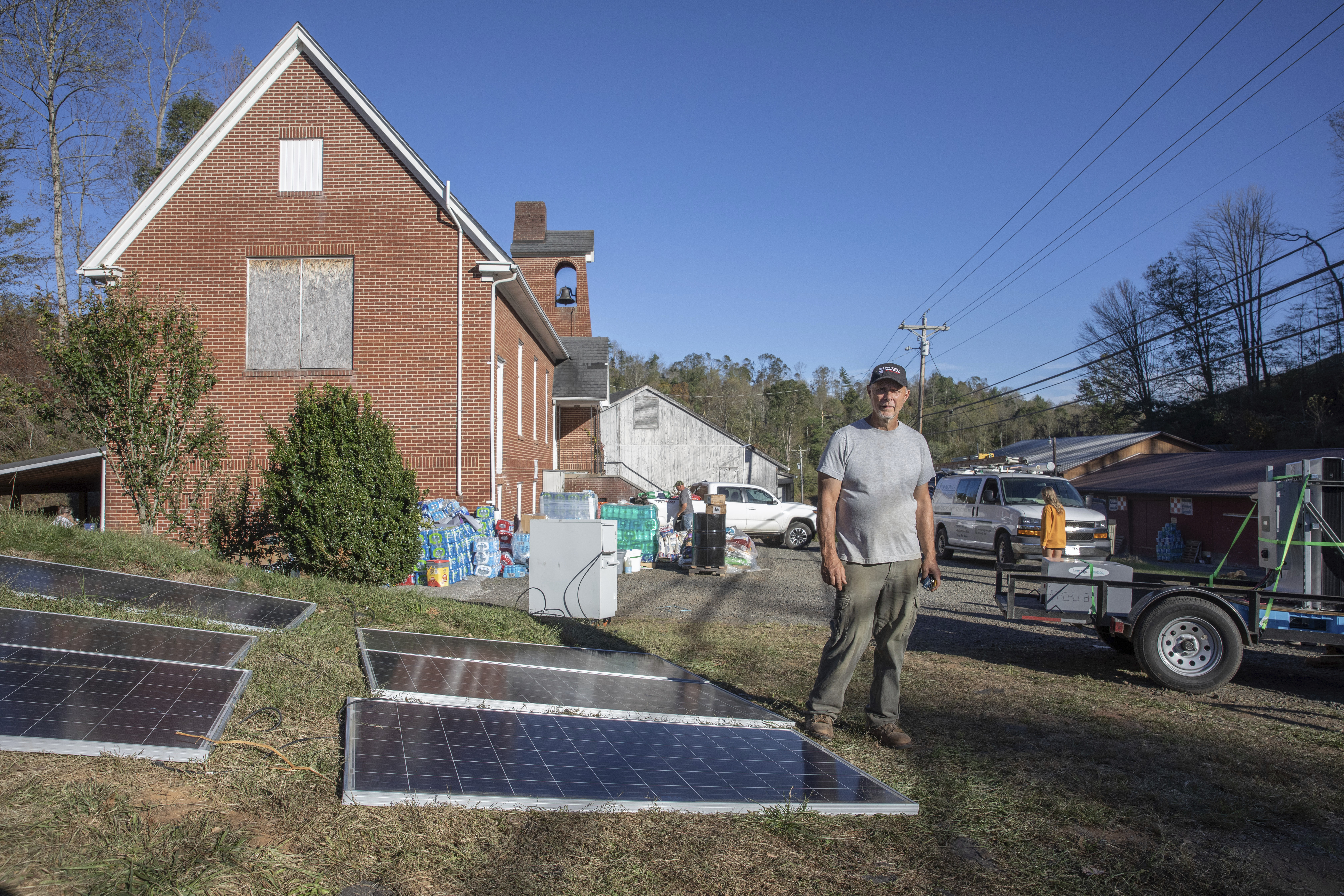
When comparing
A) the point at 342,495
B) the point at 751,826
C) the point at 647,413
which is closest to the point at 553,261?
the point at 647,413


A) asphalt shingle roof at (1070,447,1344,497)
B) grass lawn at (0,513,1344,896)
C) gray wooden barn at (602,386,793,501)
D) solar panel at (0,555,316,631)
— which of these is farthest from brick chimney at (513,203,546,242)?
grass lawn at (0,513,1344,896)

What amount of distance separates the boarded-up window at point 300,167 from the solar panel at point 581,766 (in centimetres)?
1332

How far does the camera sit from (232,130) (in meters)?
15.1

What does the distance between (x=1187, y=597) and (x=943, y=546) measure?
15.0 m

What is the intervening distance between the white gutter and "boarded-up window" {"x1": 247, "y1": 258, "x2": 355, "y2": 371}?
97.6 inches

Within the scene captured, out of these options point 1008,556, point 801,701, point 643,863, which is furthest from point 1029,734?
point 1008,556

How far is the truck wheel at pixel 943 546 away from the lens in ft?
70.6

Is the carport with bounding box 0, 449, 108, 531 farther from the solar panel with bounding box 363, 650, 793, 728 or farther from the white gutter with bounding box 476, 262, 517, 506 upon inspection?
the solar panel with bounding box 363, 650, 793, 728

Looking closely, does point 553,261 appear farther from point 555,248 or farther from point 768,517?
point 768,517

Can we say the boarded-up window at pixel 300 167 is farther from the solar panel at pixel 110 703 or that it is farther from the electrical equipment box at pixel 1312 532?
the electrical equipment box at pixel 1312 532

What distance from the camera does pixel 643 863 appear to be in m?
2.94

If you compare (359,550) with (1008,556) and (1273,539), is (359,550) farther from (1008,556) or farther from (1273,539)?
(1008,556)

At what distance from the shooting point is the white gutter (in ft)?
48.5

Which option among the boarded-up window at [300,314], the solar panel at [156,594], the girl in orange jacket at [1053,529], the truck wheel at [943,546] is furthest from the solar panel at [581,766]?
the truck wheel at [943,546]
